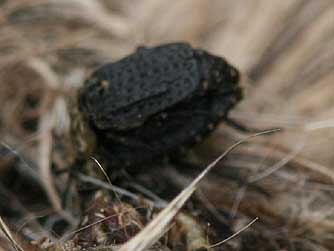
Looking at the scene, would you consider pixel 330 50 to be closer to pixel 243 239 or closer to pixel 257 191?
pixel 257 191

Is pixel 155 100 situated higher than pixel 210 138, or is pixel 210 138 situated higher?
pixel 155 100

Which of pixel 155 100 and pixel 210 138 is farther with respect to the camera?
pixel 210 138

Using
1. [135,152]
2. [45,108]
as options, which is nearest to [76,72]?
[45,108]

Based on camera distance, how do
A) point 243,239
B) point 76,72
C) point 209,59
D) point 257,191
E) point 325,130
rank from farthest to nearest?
1. point 76,72
2. point 325,130
3. point 257,191
4. point 209,59
5. point 243,239
